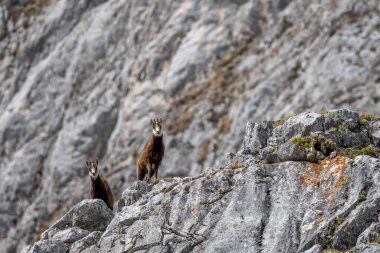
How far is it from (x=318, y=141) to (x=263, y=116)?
25865 mm

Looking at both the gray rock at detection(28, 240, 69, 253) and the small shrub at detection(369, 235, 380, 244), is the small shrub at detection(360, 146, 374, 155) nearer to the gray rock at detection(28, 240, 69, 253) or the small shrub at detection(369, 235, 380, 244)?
the small shrub at detection(369, 235, 380, 244)

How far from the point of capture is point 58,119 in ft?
189

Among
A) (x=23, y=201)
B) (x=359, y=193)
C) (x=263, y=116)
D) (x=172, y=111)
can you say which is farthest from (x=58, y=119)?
(x=359, y=193)

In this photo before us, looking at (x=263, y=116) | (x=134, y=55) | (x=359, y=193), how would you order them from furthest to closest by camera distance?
1. (x=134, y=55)
2. (x=263, y=116)
3. (x=359, y=193)

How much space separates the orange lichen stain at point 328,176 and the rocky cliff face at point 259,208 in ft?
0.09

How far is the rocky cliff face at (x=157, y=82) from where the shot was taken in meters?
44.3

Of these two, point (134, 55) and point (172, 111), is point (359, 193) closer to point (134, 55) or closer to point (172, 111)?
point (172, 111)

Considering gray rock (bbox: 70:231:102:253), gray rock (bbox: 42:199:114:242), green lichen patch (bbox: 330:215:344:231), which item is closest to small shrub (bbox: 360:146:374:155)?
green lichen patch (bbox: 330:215:344:231)

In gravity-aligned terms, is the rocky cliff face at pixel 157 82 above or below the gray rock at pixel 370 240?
below

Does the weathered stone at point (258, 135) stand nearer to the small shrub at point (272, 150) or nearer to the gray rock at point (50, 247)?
the small shrub at point (272, 150)

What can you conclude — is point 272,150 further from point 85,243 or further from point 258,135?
point 85,243

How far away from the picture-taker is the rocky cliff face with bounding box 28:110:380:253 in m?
15.6

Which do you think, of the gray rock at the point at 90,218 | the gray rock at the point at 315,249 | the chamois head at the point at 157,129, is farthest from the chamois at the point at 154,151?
the gray rock at the point at 315,249

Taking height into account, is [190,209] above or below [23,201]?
above
